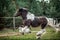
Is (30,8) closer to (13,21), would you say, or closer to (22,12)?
(22,12)

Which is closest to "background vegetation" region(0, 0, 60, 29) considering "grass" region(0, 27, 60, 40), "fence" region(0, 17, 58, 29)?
"fence" region(0, 17, 58, 29)

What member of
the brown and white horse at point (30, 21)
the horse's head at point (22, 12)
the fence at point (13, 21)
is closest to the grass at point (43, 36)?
the brown and white horse at point (30, 21)

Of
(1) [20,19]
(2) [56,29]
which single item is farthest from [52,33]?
(1) [20,19]

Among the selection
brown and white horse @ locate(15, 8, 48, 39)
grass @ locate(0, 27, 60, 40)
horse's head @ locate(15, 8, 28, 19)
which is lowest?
grass @ locate(0, 27, 60, 40)

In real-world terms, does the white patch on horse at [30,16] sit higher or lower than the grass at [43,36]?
higher

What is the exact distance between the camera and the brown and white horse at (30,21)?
383 cm

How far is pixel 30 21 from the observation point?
3867 mm

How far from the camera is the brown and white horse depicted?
3830 mm

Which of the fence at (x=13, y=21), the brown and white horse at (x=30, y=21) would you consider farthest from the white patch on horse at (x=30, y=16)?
the fence at (x=13, y=21)

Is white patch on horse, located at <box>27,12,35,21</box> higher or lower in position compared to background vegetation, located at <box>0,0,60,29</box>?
lower

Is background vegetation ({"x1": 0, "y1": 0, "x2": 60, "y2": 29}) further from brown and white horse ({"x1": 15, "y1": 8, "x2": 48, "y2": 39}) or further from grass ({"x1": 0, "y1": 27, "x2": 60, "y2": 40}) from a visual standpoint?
grass ({"x1": 0, "y1": 27, "x2": 60, "y2": 40})

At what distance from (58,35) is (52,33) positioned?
15 centimetres

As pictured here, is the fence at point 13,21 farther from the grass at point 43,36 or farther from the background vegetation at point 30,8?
the grass at point 43,36

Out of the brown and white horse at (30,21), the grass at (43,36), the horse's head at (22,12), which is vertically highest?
the horse's head at (22,12)
